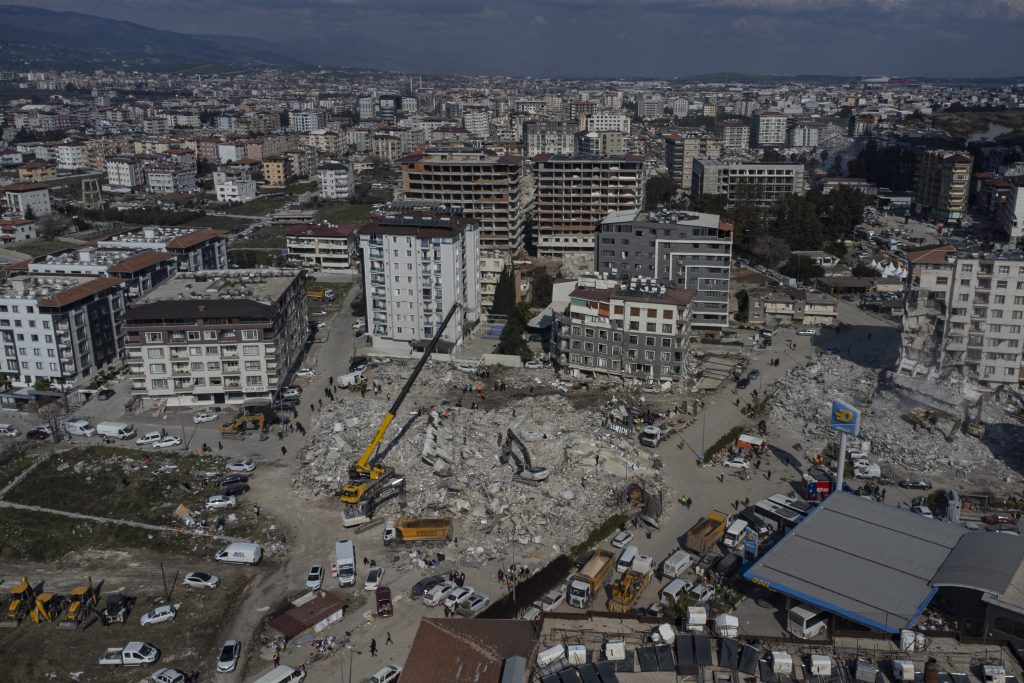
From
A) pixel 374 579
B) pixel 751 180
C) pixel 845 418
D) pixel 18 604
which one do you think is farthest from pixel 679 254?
pixel 751 180

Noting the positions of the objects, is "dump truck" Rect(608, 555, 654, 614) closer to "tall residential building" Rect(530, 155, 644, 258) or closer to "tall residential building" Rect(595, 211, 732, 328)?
"tall residential building" Rect(595, 211, 732, 328)

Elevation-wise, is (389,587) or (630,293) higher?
(630,293)

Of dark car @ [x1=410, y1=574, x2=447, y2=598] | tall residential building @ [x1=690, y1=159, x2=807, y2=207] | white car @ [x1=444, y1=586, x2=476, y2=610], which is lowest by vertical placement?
dark car @ [x1=410, y1=574, x2=447, y2=598]

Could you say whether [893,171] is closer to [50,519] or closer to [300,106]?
[50,519]

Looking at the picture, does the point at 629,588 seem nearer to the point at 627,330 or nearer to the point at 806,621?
the point at 806,621

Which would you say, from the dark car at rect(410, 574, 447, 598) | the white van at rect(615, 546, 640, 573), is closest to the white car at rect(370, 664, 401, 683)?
the dark car at rect(410, 574, 447, 598)

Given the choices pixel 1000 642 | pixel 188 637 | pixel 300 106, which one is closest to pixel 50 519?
pixel 188 637
